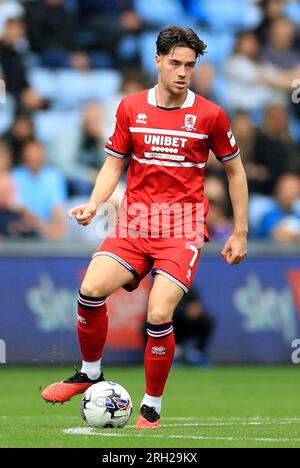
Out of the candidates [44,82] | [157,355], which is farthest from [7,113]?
[157,355]

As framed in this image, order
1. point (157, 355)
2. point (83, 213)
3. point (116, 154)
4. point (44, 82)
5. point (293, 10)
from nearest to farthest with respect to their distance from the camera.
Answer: point (83, 213), point (157, 355), point (116, 154), point (44, 82), point (293, 10)

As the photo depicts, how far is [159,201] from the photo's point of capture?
27.9 ft

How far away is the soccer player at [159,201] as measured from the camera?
27.3 ft

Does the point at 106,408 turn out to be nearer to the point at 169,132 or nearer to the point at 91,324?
the point at 91,324

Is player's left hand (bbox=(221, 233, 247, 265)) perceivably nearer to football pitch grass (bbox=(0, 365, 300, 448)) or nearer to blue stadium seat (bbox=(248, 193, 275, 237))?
football pitch grass (bbox=(0, 365, 300, 448))

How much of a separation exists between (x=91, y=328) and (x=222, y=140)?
1.64m

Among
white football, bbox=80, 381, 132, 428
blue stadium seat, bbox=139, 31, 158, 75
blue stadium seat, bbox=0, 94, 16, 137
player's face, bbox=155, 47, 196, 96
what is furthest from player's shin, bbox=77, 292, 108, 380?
blue stadium seat, bbox=139, 31, 158, 75

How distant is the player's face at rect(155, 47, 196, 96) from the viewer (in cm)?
831

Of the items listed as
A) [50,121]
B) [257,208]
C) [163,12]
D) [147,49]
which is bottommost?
[257,208]

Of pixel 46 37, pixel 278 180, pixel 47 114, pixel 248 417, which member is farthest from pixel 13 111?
pixel 248 417

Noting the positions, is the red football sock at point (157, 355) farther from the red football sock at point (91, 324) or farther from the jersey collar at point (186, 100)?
the jersey collar at point (186, 100)

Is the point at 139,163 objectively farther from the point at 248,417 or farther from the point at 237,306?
the point at 237,306

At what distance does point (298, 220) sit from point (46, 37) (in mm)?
4580

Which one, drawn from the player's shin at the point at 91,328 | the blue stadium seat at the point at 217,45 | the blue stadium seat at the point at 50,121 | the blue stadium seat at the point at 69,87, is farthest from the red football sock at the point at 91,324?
the blue stadium seat at the point at 217,45
